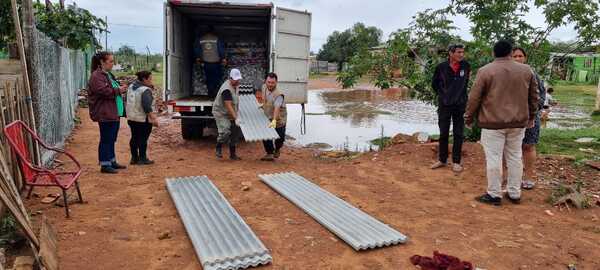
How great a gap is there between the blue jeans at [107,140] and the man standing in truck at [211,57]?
442 cm

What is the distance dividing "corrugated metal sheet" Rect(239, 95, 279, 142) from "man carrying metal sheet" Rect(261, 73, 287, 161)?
0.14m

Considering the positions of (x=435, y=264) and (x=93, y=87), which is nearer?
(x=435, y=264)

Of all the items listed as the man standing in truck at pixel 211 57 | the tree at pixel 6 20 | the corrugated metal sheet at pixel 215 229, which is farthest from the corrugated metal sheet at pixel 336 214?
the tree at pixel 6 20

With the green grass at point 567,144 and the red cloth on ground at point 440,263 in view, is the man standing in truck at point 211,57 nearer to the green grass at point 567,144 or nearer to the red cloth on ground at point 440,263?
the green grass at point 567,144

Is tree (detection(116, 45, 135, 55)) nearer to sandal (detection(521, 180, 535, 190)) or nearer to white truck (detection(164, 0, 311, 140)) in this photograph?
white truck (detection(164, 0, 311, 140))

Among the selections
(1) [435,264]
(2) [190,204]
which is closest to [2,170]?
(2) [190,204]

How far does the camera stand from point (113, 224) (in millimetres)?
4188

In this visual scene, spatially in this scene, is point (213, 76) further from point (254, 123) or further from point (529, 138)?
point (529, 138)

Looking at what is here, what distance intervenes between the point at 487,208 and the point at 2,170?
4533 millimetres

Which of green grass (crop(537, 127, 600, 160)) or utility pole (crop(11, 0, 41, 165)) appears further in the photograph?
green grass (crop(537, 127, 600, 160))

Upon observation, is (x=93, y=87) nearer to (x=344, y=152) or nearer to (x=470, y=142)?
(x=344, y=152)

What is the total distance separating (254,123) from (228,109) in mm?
562

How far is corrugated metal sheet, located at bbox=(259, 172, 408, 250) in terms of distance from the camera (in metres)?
3.84

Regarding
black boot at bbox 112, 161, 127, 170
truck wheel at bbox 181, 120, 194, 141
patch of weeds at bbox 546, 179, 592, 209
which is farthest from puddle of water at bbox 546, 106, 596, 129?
black boot at bbox 112, 161, 127, 170
